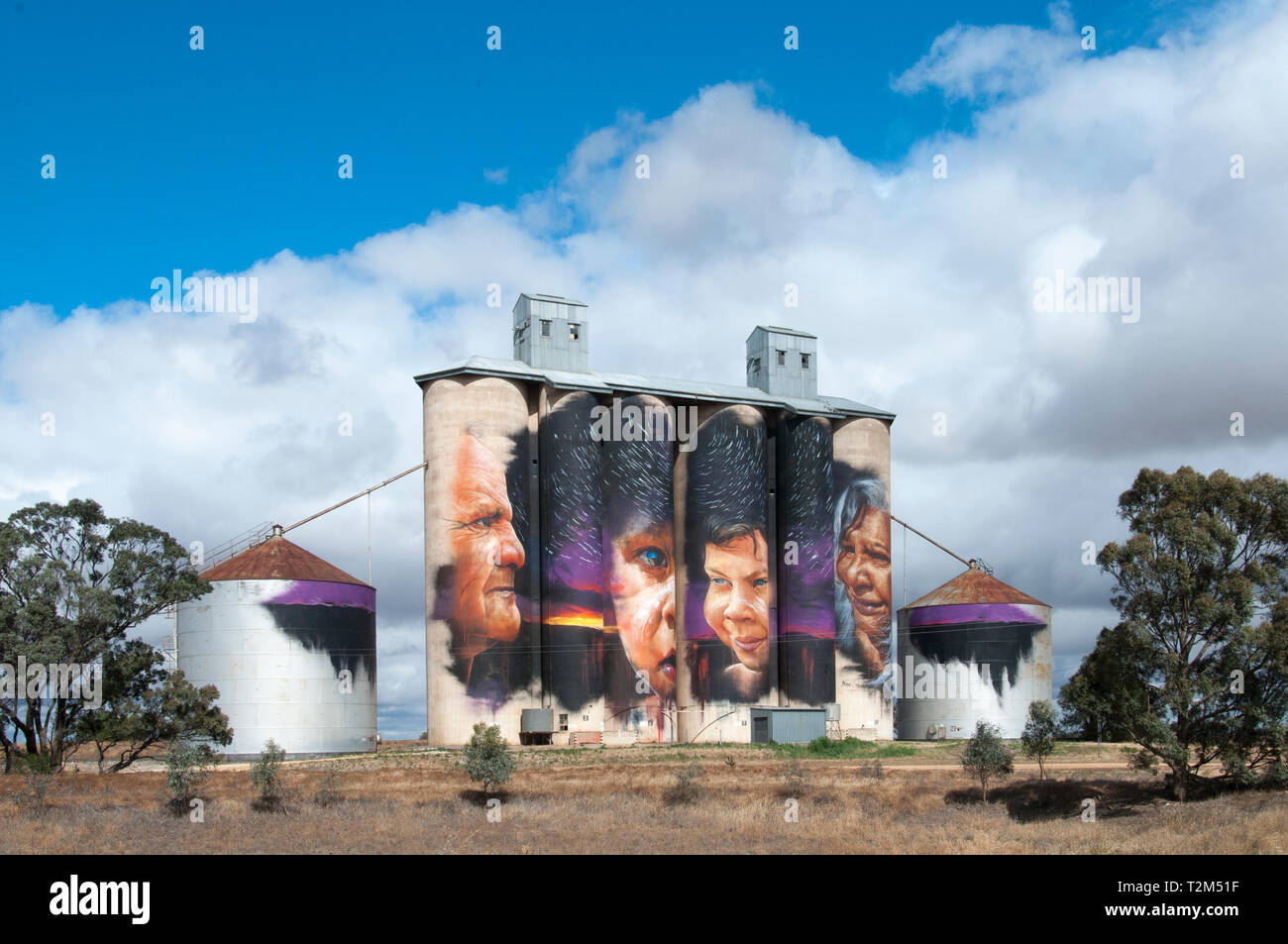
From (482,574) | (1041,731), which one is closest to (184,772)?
(482,574)

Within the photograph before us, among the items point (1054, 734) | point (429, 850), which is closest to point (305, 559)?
point (429, 850)

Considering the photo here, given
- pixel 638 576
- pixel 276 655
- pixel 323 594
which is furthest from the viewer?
pixel 638 576

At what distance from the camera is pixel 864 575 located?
10606 cm

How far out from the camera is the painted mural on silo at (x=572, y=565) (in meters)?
87.9

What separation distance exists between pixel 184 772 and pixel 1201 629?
45.7 m

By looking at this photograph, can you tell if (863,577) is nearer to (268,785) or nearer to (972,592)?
(972,592)

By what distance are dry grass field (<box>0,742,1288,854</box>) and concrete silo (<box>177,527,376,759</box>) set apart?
7.82 m

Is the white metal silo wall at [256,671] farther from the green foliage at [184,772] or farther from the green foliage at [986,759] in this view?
the green foliage at [986,759]

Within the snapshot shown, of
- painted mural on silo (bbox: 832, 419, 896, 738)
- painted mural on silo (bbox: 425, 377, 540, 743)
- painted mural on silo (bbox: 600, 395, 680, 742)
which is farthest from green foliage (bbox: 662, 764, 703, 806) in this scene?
painted mural on silo (bbox: 832, 419, 896, 738)

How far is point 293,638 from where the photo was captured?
8081cm

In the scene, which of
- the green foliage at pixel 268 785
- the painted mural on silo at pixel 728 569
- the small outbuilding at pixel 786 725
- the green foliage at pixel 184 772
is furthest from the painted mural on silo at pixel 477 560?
the green foliage at pixel 184 772

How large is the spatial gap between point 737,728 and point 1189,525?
47.7m

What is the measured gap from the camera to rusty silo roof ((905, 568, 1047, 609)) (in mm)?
107312
